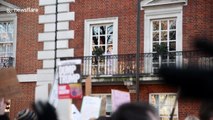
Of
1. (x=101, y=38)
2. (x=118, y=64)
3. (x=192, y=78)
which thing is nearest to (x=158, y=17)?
(x=118, y=64)

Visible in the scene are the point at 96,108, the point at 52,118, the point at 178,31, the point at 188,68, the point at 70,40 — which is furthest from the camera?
the point at 70,40

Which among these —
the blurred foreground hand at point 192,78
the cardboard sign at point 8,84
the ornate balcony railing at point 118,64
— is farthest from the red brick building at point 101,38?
the blurred foreground hand at point 192,78

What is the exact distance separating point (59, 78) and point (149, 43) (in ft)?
34.7

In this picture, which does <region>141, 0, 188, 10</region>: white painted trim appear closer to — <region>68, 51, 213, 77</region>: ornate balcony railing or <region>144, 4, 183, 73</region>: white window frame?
<region>144, 4, 183, 73</region>: white window frame

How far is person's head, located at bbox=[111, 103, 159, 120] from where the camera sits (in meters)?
1.70

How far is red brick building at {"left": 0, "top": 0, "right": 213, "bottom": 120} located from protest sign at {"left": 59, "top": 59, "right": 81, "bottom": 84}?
→ 945 cm

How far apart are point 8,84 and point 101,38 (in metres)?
14.6

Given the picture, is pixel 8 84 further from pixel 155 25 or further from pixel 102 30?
pixel 102 30

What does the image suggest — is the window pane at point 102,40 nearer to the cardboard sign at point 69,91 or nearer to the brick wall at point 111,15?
the brick wall at point 111,15

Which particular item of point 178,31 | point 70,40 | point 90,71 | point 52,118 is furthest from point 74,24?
point 52,118

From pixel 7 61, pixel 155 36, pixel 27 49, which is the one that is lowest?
pixel 7 61

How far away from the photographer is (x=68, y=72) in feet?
25.5

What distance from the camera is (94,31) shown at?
18906mm

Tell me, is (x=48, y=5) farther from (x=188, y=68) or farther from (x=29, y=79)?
(x=188, y=68)
